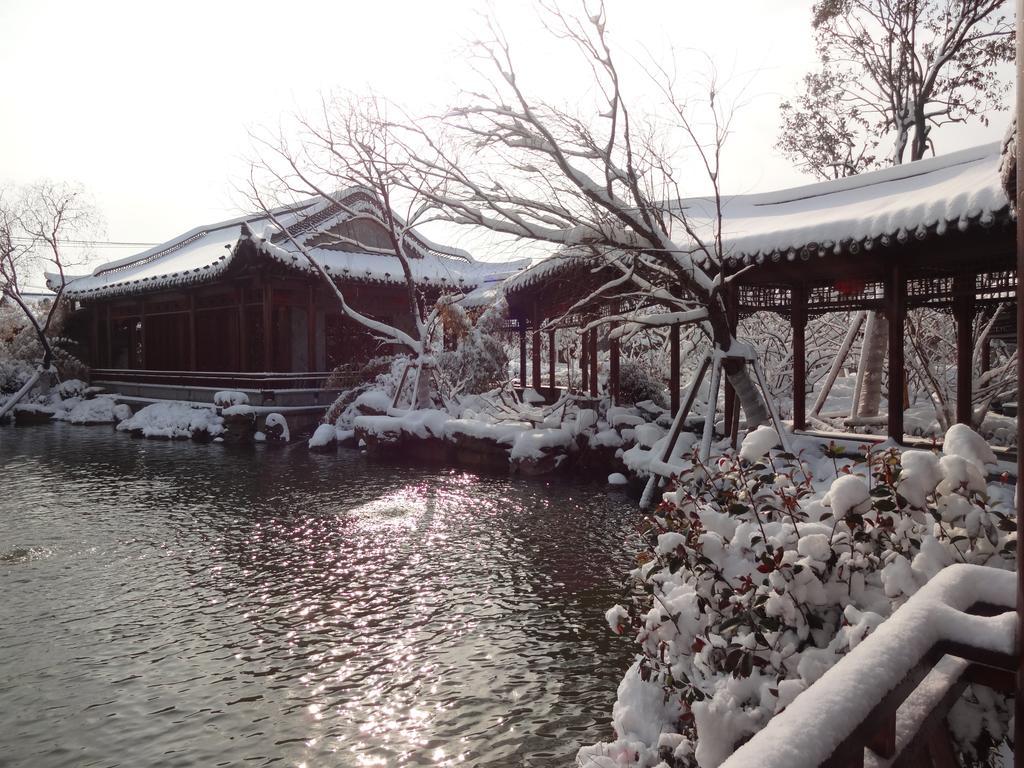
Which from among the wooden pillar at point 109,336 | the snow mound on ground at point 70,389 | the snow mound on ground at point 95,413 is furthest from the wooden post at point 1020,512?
the wooden pillar at point 109,336

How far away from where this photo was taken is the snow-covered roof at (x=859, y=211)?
6531 mm

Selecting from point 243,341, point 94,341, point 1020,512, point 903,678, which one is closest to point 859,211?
point 1020,512

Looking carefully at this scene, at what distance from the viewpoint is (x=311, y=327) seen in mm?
18578

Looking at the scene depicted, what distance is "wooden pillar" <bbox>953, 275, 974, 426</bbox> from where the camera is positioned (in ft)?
26.3

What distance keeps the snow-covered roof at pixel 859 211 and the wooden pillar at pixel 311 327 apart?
829 cm

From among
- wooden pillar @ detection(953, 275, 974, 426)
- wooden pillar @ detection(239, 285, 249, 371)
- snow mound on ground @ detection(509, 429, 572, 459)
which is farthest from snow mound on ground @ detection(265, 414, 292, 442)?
wooden pillar @ detection(953, 275, 974, 426)

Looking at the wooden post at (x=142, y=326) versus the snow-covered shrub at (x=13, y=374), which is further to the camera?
the snow-covered shrub at (x=13, y=374)

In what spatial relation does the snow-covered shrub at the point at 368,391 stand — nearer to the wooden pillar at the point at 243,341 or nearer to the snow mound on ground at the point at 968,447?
the wooden pillar at the point at 243,341

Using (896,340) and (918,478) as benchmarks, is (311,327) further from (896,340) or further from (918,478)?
(918,478)

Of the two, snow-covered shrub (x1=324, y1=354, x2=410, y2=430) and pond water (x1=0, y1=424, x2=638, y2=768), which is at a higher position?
snow-covered shrub (x1=324, y1=354, x2=410, y2=430)

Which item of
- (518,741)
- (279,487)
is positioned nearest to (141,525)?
(279,487)

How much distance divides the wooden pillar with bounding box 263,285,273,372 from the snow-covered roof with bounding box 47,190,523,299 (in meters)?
1.15

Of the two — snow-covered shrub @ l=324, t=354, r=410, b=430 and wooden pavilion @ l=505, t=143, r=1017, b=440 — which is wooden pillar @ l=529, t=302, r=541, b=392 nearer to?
wooden pavilion @ l=505, t=143, r=1017, b=440

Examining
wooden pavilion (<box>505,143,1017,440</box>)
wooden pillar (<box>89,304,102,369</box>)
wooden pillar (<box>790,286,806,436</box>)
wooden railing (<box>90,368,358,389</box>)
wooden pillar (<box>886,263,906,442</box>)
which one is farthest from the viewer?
wooden pillar (<box>89,304,102,369</box>)
